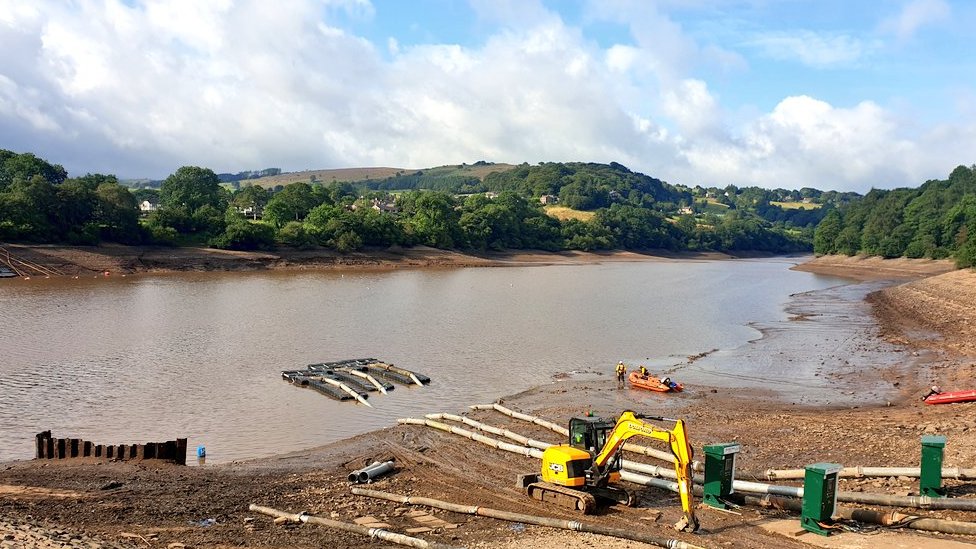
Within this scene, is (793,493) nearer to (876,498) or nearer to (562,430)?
(876,498)

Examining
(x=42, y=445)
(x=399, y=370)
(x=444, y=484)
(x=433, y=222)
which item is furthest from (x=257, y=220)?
(x=444, y=484)

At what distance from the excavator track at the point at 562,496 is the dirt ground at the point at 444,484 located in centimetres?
22

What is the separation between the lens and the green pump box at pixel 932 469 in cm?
1594

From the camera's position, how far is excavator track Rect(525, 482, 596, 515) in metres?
16.4

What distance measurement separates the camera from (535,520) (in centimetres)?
1584

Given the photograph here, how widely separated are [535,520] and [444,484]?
395 centimetres

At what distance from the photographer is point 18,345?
42.7 metres

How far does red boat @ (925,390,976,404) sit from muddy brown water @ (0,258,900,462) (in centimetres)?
516

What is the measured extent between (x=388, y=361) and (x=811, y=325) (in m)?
34.5

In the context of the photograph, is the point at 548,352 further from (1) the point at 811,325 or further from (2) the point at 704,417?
(1) the point at 811,325

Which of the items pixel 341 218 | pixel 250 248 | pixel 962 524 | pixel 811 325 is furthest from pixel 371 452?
pixel 341 218

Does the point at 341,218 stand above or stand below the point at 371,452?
above

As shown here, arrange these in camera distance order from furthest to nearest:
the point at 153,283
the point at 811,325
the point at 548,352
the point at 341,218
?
the point at 341,218 → the point at 153,283 → the point at 811,325 → the point at 548,352

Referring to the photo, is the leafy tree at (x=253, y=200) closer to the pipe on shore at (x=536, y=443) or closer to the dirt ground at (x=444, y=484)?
the dirt ground at (x=444, y=484)
